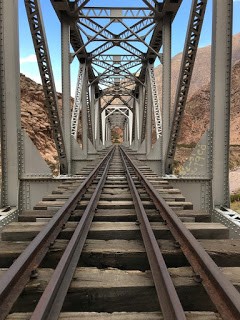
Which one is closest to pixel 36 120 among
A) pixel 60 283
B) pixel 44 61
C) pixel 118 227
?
pixel 44 61

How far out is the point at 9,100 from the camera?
5137 millimetres

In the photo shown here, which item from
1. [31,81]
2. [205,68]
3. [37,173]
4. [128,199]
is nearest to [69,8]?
[37,173]

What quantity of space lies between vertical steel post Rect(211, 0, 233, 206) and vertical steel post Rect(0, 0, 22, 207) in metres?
3.27

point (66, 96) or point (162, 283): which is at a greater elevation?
point (66, 96)

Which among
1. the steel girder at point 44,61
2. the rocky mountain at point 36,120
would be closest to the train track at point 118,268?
the steel girder at point 44,61

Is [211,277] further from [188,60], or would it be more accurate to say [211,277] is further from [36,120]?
[36,120]

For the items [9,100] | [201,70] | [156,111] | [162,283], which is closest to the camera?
[162,283]

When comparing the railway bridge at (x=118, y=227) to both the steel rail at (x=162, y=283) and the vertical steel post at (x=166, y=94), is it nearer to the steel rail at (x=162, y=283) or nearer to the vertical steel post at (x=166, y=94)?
the steel rail at (x=162, y=283)

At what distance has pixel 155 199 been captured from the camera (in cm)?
502

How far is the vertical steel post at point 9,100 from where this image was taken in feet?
16.7

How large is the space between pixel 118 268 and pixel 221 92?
11.8 feet

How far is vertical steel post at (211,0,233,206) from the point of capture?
5258mm

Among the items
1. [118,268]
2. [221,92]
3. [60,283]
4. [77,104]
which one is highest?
[77,104]

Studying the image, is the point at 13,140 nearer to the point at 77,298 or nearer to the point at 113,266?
the point at 113,266
